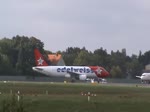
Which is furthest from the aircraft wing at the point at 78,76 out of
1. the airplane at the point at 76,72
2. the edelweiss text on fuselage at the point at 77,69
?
the edelweiss text on fuselage at the point at 77,69

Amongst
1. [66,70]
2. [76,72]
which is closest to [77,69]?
[76,72]

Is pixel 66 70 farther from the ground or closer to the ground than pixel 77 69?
closer to the ground

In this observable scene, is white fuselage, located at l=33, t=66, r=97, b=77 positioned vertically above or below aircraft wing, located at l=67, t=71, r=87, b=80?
above

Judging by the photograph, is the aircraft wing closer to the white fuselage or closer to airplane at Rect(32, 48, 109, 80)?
airplane at Rect(32, 48, 109, 80)

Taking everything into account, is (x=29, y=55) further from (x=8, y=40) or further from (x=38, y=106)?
(x=38, y=106)

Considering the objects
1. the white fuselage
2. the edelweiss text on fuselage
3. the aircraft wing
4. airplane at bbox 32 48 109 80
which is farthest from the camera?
the white fuselage

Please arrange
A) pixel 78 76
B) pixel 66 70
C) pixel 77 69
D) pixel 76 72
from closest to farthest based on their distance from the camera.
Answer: pixel 78 76 < pixel 76 72 < pixel 66 70 < pixel 77 69

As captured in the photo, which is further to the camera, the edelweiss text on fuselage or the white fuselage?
the white fuselage

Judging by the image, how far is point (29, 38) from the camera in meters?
188

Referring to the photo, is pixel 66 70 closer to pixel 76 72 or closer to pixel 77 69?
pixel 76 72

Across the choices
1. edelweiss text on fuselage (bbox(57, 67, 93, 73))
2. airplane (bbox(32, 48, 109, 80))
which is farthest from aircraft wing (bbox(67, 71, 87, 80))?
edelweiss text on fuselage (bbox(57, 67, 93, 73))

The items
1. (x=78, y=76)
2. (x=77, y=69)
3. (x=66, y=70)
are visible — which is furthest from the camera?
(x=77, y=69)

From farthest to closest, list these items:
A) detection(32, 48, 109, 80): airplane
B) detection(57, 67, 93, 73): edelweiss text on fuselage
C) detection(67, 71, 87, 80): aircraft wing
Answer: detection(57, 67, 93, 73): edelweiss text on fuselage, detection(32, 48, 109, 80): airplane, detection(67, 71, 87, 80): aircraft wing

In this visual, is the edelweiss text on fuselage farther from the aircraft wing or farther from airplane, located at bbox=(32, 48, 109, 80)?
the aircraft wing
